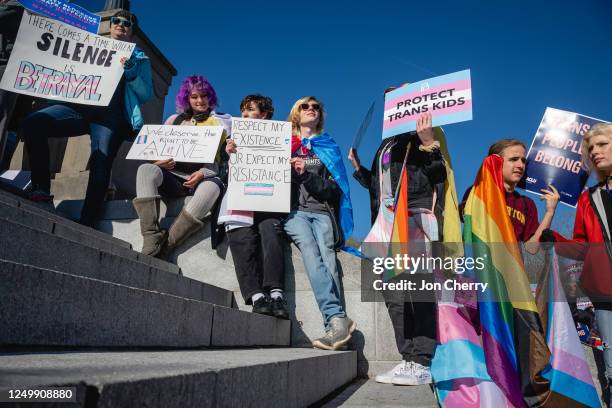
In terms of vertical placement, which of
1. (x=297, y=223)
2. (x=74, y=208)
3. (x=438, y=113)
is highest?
(x=438, y=113)

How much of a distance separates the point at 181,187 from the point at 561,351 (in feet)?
12.7

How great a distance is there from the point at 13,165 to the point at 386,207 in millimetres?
5921

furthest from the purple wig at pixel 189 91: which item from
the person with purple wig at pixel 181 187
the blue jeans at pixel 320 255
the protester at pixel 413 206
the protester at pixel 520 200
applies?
the protester at pixel 520 200

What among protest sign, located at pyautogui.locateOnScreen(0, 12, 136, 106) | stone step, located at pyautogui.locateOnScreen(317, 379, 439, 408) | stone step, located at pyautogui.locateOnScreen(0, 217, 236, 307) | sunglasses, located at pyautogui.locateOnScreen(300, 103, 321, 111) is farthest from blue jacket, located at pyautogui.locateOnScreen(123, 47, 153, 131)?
stone step, located at pyautogui.locateOnScreen(317, 379, 439, 408)

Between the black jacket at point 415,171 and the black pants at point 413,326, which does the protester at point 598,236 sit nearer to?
the black jacket at point 415,171

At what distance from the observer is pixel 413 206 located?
357 centimetres

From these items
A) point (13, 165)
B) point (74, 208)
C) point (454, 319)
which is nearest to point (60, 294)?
point (454, 319)

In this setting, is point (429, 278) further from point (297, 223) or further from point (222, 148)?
point (222, 148)

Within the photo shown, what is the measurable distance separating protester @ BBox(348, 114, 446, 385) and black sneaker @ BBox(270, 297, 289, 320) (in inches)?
34.9

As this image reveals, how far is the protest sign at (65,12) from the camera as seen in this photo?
15.1 feet

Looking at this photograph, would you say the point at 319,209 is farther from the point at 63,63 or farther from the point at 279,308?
the point at 63,63

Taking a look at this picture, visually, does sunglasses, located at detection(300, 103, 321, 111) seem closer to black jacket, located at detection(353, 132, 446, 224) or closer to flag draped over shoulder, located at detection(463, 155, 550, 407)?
black jacket, located at detection(353, 132, 446, 224)

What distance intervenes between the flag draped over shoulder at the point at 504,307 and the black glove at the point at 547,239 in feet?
0.97

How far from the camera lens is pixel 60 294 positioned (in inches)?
56.1
